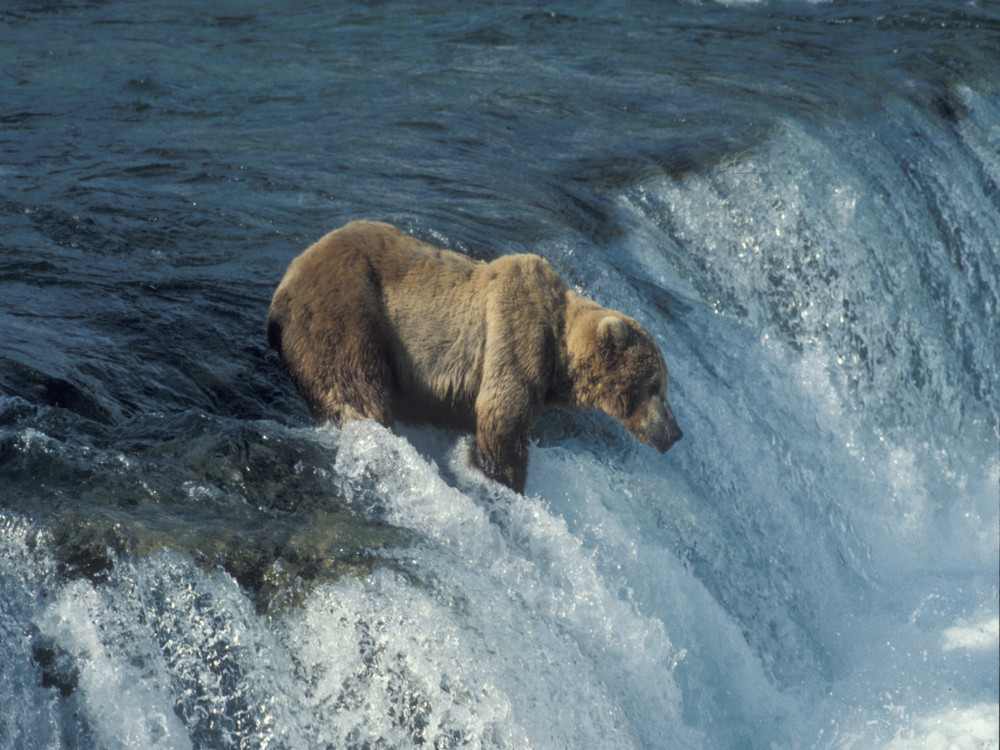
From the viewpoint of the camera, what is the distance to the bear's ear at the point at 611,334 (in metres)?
5.16

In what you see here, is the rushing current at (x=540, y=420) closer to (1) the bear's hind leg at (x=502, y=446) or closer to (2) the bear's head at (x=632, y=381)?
(1) the bear's hind leg at (x=502, y=446)

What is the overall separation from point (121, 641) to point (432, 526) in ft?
4.59

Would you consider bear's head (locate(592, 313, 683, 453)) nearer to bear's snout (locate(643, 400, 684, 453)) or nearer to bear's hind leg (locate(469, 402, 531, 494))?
→ bear's snout (locate(643, 400, 684, 453))

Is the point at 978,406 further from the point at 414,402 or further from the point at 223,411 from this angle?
the point at 223,411

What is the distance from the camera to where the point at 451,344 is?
5074mm

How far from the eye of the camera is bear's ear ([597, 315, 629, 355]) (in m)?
5.16

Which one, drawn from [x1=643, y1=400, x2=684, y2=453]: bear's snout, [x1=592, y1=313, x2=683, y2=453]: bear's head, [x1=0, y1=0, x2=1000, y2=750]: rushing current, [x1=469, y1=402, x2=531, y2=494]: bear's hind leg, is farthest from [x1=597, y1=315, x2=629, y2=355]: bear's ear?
[x1=0, y1=0, x2=1000, y2=750]: rushing current

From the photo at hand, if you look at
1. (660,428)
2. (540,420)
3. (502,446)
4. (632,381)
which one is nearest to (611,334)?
(632,381)

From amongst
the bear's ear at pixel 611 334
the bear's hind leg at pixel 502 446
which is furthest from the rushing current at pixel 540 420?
the bear's ear at pixel 611 334

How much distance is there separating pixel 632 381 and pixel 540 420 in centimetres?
75

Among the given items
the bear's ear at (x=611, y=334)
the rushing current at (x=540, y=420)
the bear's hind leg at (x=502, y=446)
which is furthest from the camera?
the bear's ear at (x=611, y=334)

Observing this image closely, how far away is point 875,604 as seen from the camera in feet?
22.0

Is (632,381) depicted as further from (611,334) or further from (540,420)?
(540,420)

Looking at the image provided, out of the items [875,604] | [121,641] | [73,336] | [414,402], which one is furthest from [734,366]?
[121,641]
